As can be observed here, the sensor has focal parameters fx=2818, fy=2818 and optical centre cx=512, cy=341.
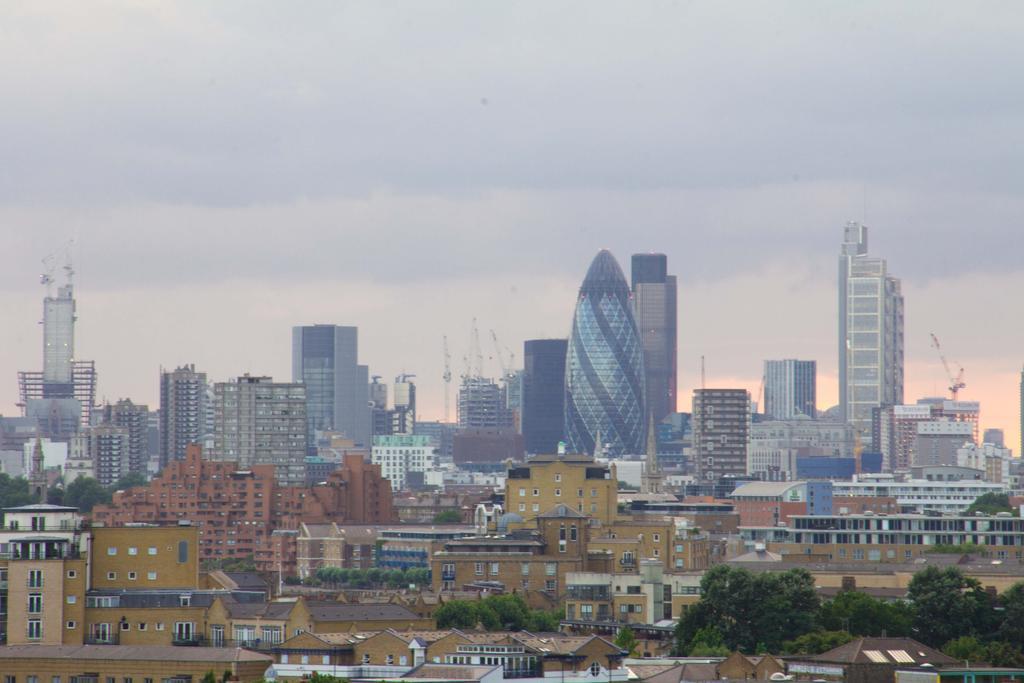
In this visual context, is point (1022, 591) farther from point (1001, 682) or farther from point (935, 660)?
point (1001, 682)

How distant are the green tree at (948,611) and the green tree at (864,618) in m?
0.86

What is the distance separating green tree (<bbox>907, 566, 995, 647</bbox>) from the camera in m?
146

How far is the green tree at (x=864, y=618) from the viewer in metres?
144

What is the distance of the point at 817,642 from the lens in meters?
136

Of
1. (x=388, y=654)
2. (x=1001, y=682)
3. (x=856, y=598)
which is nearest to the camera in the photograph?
(x=1001, y=682)

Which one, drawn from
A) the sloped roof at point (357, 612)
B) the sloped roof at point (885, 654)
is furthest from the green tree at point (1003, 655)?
the sloped roof at point (357, 612)

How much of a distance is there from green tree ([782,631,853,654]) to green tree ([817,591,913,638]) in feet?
15.9

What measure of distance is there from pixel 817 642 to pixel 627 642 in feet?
36.2

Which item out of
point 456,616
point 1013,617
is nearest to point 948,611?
point 1013,617

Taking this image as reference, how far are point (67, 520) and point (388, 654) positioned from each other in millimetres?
16709

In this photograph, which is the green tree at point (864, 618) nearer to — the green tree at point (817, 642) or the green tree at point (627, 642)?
the green tree at point (817, 642)

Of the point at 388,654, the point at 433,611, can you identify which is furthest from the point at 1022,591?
the point at 388,654

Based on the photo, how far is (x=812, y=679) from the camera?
12050 cm

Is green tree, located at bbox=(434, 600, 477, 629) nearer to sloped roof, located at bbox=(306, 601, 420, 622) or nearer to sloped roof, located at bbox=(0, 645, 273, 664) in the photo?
sloped roof, located at bbox=(306, 601, 420, 622)
